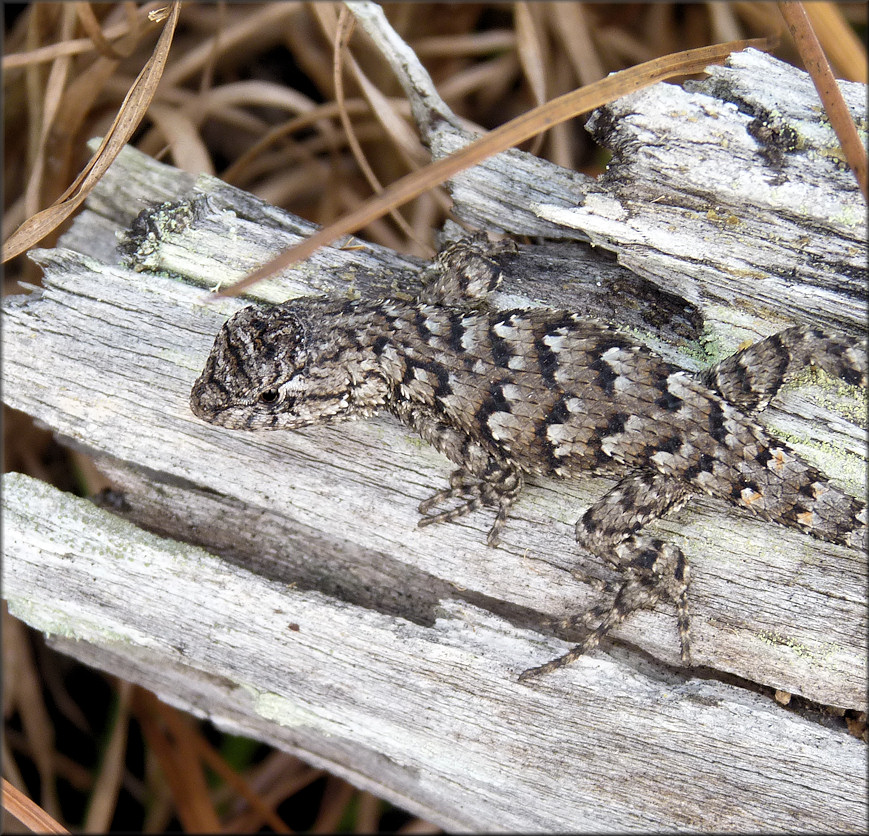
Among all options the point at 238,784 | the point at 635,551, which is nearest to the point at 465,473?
the point at 635,551

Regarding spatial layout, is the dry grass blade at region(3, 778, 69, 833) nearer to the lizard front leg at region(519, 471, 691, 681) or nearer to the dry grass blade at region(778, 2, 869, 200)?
the lizard front leg at region(519, 471, 691, 681)

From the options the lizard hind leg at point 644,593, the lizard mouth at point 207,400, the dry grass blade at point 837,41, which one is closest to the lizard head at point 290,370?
the lizard mouth at point 207,400

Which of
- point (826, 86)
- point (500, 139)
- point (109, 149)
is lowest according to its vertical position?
point (109, 149)

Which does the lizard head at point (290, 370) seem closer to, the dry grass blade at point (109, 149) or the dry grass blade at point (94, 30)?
the dry grass blade at point (109, 149)

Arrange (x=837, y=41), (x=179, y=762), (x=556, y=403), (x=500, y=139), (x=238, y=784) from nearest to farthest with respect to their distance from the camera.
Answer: (x=500, y=139)
(x=556, y=403)
(x=837, y=41)
(x=238, y=784)
(x=179, y=762)

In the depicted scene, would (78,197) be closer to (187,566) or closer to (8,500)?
(8,500)

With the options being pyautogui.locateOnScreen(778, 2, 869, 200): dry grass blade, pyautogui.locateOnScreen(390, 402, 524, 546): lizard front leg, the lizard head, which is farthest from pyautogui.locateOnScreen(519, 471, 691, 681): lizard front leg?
pyautogui.locateOnScreen(778, 2, 869, 200): dry grass blade

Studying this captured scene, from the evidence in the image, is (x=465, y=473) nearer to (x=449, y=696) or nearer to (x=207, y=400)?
(x=449, y=696)

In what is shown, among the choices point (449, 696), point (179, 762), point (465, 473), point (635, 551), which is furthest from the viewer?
Answer: point (179, 762)
